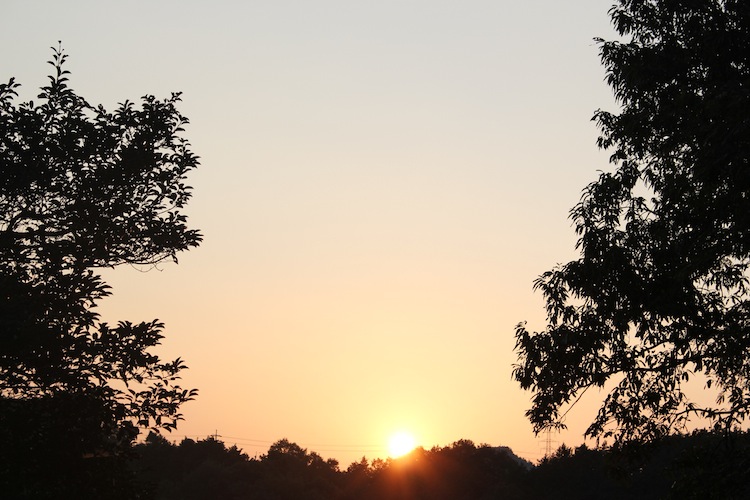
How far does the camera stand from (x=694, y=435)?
66.9 feet

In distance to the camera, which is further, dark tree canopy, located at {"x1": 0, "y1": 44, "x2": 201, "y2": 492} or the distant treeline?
the distant treeline

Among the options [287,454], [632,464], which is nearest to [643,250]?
[632,464]

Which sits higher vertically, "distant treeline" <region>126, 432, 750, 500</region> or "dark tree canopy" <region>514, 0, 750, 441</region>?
"distant treeline" <region>126, 432, 750, 500</region>

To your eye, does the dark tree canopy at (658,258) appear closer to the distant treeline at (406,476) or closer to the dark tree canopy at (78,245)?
the dark tree canopy at (78,245)

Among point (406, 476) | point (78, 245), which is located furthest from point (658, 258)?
point (406, 476)

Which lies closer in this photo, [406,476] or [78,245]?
[78,245]

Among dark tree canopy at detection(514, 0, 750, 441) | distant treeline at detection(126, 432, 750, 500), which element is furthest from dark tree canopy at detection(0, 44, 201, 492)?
distant treeline at detection(126, 432, 750, 500)

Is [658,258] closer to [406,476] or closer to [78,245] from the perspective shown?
[78,245]

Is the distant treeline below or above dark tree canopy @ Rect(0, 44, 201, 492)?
above

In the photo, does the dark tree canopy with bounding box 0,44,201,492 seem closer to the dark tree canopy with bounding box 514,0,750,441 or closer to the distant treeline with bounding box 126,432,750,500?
the dark tree canopy with bounding box 514,0,750,441

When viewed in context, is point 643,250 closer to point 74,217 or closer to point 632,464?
point 632,464

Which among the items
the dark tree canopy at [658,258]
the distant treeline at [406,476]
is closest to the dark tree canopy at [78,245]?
the dark tree canopy at [658,258]

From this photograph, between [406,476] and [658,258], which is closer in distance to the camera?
[658,258]

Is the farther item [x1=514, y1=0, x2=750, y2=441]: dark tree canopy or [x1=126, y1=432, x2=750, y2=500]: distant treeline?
[x1=126, y1=432, x2=750, y2=500]: distant treeline
